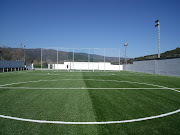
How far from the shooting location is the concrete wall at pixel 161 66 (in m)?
15.2

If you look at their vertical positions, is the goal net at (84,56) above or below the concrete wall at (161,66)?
above

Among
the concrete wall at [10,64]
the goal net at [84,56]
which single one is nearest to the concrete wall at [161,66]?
the goal net at [84,56]

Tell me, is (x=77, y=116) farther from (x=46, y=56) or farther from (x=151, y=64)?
(x=46, y=56)

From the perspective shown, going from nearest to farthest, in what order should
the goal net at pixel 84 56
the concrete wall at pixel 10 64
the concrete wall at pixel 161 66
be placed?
the concrete wall at pixel 161 66 < the concrete wall at pixel 10 64 < the goal net at pixel 84 56

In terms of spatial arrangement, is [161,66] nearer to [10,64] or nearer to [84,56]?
[84,56]

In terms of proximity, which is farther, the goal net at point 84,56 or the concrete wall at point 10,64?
the goal net at point 84,56

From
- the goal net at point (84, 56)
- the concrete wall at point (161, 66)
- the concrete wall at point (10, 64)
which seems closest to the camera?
the concrete wall at point (161, 66)

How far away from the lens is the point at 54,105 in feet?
12.4

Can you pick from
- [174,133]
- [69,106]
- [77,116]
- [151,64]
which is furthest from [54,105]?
[151,64]

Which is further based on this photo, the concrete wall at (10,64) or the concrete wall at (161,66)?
the concrete wall at (10,64)

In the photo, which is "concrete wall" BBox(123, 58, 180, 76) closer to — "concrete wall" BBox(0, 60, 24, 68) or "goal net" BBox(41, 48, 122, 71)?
"goal net" BBox(41, 48, 122, 71)

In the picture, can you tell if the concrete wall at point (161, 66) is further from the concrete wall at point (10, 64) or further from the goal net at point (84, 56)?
the concrete wall at point (10, 64)

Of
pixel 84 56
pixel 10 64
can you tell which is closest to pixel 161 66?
pixel 84 56

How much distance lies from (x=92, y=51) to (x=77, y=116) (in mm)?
24020
